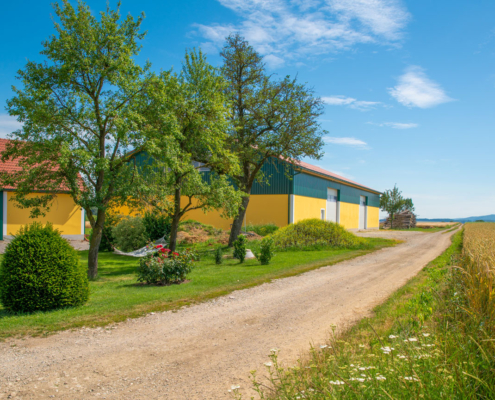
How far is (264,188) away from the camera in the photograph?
28.4 meters

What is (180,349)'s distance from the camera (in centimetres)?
475

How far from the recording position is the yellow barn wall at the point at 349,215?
38531mm

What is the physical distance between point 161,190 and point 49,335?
6.28 meters

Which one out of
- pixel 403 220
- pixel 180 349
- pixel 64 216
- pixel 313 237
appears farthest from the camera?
pixel 403 220

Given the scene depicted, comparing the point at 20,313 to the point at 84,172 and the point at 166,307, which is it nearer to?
the point at 166,307

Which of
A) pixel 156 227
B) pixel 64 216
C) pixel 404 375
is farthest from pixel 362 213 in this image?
pixel 404 375

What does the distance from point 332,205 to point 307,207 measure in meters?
6.86

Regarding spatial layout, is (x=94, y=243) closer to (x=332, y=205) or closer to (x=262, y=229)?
(x=262, y=229)

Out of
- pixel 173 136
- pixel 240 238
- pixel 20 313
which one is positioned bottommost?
pixel 20 313

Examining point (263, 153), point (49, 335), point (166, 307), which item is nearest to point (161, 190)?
point (166, 307)

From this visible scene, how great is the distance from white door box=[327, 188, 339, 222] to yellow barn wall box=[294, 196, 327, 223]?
1342mm

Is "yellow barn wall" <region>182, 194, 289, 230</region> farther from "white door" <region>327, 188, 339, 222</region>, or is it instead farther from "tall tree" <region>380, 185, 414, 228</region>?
"tall tree" <region>380, 185, 414, 228</region>

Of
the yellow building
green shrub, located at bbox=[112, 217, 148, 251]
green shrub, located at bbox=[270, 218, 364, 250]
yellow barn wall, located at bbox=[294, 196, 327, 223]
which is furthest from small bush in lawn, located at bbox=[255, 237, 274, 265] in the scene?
yellow barn wall, located at bbox=[294, 196, 327, 223]

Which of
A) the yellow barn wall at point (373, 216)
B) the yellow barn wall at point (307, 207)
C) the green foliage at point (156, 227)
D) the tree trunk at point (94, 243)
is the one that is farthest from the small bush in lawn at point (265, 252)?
the yellow barn wall at point (373, 216)
